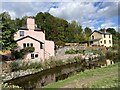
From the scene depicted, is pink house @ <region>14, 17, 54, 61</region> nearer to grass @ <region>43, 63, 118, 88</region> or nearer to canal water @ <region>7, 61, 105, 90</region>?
canal water @ <region>7, 61, 105, 90</region>

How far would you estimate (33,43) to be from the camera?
1324 inches

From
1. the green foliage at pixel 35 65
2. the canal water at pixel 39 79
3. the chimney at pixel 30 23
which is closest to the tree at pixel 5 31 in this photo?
the green foliage at pixel 35 65

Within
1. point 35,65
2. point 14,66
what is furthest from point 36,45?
point 14,66

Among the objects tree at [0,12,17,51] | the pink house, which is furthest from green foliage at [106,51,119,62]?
tree at [0,12,17,51]

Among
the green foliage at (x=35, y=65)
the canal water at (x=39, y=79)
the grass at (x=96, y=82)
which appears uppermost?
the grass at (x=96, y=82)

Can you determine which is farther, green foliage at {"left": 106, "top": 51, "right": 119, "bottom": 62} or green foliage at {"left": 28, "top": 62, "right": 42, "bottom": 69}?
green foliage at {"left": 106, "top": 51, "right": 119, "bottom": 62}

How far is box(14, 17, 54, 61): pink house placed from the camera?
32625 mm

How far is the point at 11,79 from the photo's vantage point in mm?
21484

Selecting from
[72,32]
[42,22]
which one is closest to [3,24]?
[42,22]

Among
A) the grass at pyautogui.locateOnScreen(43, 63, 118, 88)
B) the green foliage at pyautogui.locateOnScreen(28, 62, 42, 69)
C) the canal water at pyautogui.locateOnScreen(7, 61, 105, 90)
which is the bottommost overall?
the canal water at pyautogui.locateOnScreen(7, 61, 105, 90)

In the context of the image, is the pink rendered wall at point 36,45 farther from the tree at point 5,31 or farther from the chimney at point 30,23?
the tree at point 5,31

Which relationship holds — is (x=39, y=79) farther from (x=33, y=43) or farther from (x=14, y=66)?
(x=33, y=43)

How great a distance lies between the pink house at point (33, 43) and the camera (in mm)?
32625

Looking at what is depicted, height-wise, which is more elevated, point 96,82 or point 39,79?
point 96,82
